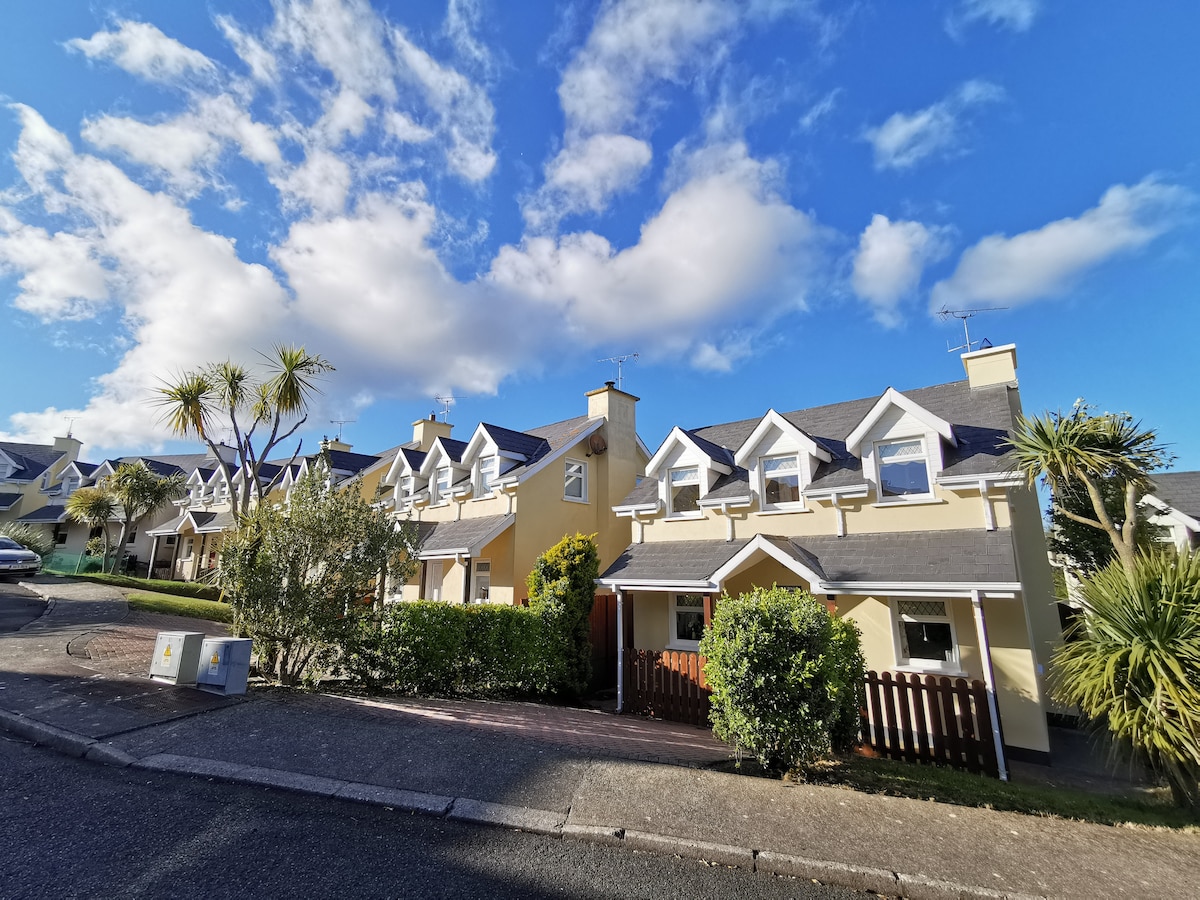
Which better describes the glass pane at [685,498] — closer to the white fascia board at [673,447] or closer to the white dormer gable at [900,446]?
the white fascia board at [673,447]

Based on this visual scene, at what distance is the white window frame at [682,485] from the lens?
14.9 m

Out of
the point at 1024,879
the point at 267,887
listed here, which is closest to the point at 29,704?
the point at 267,887

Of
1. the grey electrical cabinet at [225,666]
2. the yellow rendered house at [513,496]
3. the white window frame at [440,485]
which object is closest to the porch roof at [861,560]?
the yellow rendered house at [513,496]

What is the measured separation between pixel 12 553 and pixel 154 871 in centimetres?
3204

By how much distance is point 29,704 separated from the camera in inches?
320

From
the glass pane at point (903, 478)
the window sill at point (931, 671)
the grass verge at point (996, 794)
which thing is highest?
the glass pane at point (903, 478)

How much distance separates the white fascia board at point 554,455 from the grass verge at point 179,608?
1210 cm

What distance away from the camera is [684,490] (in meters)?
15.6

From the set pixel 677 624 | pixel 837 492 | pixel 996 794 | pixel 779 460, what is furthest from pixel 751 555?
pixel 996 794

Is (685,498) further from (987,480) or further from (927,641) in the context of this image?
(987,480)

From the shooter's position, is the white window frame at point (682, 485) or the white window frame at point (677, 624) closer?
the white window frame at point (677, 624)

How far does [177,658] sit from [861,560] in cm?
1282

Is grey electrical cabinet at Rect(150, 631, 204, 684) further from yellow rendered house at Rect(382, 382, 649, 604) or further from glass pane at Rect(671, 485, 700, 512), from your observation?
glass pane at Rect(671, 485, 700, 512)

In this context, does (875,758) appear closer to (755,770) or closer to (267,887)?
(755,770)
